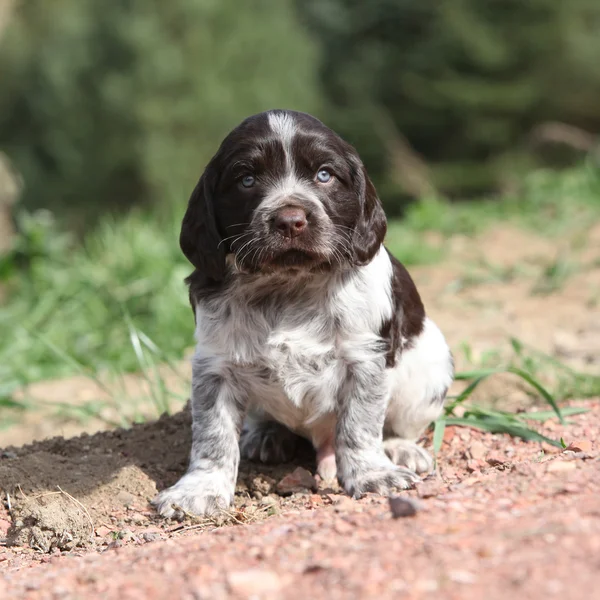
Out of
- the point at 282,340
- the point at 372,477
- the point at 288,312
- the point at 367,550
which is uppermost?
the point at 288,312

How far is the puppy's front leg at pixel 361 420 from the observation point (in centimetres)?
403

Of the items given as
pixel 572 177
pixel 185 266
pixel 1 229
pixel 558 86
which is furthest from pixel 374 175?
pixel 185 266

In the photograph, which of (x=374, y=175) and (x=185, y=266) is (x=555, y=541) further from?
(x=374, y=175)

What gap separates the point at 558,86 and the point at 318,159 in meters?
25.3

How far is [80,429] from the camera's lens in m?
6.45

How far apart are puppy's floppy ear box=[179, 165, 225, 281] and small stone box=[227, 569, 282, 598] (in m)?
1.79

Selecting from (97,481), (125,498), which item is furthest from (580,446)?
(97,481)

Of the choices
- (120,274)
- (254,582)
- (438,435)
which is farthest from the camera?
(120,274)

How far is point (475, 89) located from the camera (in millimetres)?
28938

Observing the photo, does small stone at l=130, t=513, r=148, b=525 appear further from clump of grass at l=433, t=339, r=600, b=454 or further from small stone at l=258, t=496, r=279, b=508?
clump of grass at l=433, t=339, r=600, b=454

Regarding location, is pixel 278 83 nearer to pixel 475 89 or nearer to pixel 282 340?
pixel 475 89

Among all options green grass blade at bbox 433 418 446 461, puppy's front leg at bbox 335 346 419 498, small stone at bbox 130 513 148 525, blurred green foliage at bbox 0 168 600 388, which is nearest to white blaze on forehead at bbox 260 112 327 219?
puppy's front leg at bbox 335 346 419 498

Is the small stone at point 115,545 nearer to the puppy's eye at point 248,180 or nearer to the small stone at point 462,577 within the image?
the puppy's eye at point 248,180

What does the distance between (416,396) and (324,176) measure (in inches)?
48.2
